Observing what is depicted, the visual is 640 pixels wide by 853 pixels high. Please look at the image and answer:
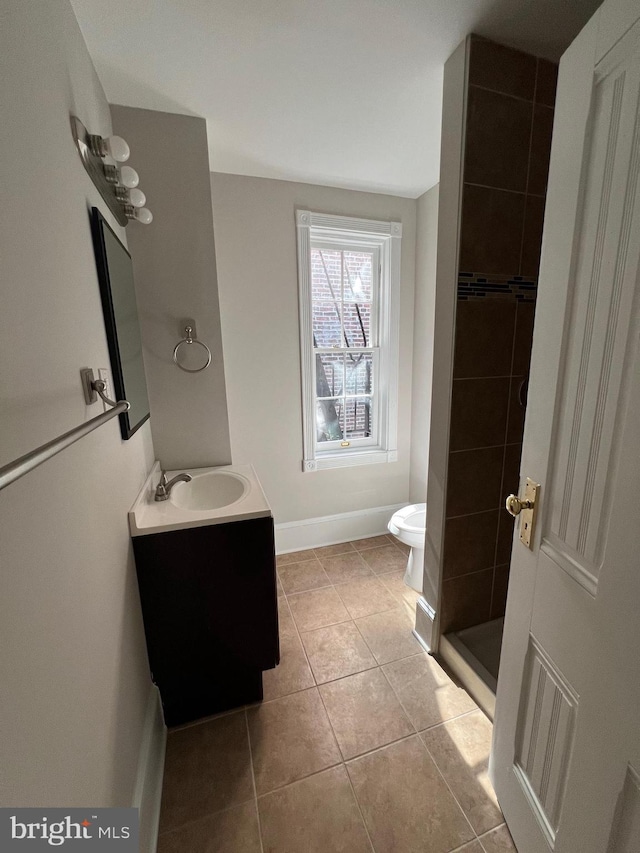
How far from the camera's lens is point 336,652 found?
172 cm

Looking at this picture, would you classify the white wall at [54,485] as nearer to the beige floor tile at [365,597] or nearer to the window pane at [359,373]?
the beige floor tile at [365,597]

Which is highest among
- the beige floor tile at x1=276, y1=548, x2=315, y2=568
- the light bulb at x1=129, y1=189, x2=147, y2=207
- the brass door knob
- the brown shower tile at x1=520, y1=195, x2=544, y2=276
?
the light bulb at x1=129, y1=189, x2=147, y2=207

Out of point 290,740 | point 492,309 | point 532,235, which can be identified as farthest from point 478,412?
point 290,740

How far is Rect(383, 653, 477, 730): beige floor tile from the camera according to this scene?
142 cm

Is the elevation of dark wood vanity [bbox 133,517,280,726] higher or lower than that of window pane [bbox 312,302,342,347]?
lower

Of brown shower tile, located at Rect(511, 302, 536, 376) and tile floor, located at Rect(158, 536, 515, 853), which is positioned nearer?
tile floor, located at Rect(158, 536, 515, 853)

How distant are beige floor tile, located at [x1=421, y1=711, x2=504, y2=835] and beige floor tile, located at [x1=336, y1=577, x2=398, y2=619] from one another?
2.16 feet

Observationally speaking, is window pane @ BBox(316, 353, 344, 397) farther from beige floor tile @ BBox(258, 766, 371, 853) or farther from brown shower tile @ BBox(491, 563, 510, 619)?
beige floor tile @ BBox(258, 766, 371, 853)

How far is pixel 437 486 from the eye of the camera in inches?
62.6

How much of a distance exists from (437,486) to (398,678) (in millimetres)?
894

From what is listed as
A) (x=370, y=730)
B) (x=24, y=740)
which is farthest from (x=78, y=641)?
(x=370, y=730)

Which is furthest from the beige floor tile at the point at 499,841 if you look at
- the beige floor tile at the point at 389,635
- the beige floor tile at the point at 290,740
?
the beige floor tile at the point at 389,635

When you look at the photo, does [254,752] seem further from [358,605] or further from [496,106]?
[496,106]

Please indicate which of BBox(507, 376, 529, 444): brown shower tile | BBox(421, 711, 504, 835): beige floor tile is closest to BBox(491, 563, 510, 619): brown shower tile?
BBox(421, 711, 504, 835): beige floor tile
